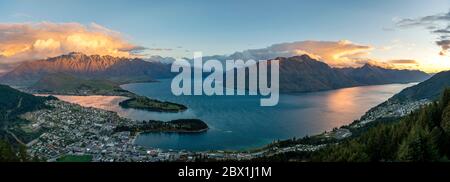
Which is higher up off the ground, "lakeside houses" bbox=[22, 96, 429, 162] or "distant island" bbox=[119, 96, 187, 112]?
"lakeside houses" bbox=[22, 96, 429, 162]

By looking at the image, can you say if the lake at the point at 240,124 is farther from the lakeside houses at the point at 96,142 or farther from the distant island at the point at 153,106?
the lakeside houses at the point at 96,142

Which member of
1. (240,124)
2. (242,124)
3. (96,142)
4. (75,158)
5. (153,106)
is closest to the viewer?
(75,158)

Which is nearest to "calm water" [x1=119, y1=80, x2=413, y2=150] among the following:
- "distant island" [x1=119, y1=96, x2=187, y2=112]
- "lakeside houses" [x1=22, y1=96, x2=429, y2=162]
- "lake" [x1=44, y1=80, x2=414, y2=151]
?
"lake" [x1=44, y1=80, x2=414, y2=151]

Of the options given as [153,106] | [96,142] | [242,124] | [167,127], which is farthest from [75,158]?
[153,106]

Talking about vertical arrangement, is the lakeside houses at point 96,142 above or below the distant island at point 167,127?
above

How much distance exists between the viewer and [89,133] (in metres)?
105

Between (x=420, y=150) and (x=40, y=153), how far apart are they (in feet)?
231

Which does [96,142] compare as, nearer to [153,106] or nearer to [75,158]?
[75,158]

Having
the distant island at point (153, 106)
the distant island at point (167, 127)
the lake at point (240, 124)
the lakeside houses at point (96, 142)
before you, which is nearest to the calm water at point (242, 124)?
the lake at point (240, 124)

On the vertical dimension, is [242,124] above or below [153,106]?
below

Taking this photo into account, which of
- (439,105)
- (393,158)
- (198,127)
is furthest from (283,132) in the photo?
(393,158)

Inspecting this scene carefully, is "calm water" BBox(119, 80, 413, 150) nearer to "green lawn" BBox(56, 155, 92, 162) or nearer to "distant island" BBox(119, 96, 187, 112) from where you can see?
"distant island" BBox(119, 96, 187, 112)

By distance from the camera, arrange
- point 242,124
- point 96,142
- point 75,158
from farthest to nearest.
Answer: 1. point 242,124
2. point 96,142
3. point 75,158

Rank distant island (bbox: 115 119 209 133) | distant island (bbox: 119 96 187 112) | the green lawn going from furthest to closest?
distant island (bbox: 119 96 187 112), distant island (bbox: 115 119 209 133), the green lawn
